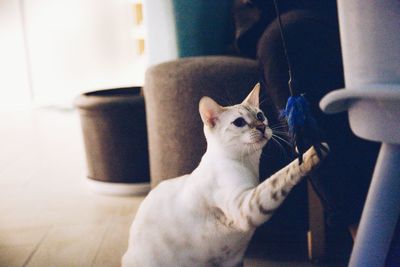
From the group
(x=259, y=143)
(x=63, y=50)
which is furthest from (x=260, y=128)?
(x=63, y=50)

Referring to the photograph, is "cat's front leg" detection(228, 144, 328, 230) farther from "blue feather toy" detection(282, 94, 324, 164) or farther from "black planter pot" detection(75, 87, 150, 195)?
"black planter pot" detection(75, 87, 150, 195)

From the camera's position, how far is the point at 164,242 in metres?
0.65

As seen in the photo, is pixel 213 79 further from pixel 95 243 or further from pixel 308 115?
pixel 95 243

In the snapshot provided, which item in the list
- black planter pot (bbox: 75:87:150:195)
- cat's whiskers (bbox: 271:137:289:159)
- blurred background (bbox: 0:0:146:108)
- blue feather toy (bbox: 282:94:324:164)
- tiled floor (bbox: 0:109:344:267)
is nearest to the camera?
blue feather toy (bbox: 282:94:324:164)

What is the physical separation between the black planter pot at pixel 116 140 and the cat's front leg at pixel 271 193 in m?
0.78

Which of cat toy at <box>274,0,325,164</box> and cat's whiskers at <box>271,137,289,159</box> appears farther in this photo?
cat's whiskers at <box>271,137,289,159</box>

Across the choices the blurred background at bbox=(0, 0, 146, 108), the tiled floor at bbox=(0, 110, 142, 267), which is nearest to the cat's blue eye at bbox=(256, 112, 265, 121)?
the tiled floor at bbox=(0, 110, 142, 267)

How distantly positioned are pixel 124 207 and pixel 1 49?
2146mm

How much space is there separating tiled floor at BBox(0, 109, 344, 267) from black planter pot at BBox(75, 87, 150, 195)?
5 cm

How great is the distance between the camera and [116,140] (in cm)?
133

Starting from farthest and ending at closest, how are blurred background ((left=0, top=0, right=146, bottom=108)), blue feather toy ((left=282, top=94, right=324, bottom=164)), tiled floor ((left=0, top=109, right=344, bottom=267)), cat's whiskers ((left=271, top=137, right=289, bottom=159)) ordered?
blurred background ((left=0, top=0, right=146, bottom=108))
tiled floor ((left=0, top=109, right=344, bottom=267))
cat's whiskers ((left=271, top=137, right=289, bottom=159))
blue feather toy ((left=282, top=94, right=324, bottom=164))

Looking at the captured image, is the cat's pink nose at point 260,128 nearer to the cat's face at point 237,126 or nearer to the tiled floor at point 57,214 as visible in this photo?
the cat's face at point 237,126

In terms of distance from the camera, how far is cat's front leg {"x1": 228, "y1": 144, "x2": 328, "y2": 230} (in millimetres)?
521

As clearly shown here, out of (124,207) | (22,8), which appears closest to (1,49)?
(22,8)
